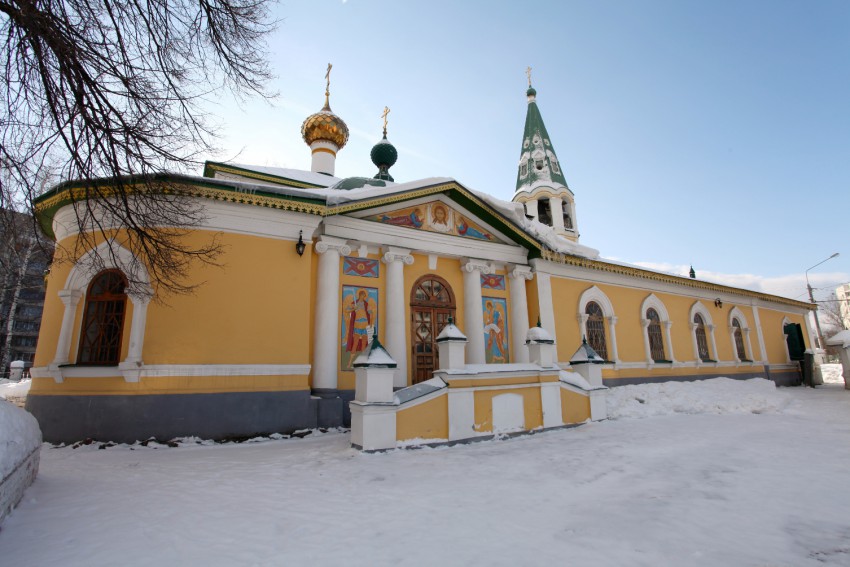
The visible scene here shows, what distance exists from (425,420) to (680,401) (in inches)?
299

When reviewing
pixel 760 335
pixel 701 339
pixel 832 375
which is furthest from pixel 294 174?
pixel 832 375

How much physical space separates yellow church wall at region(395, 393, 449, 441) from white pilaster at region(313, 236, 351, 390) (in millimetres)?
2388

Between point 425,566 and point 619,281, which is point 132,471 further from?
point 619,281

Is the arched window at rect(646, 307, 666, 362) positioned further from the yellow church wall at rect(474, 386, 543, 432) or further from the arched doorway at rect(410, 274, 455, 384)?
the yellow church wall at rect(474, 386, 543, 432)

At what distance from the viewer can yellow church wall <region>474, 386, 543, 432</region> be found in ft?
23.0

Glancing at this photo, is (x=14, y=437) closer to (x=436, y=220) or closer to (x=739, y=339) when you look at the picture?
(x=436, y=220)

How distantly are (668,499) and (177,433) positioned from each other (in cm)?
686

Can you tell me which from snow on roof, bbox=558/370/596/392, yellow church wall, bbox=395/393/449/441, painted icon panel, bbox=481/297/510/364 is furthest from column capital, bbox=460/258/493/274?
yellow church wall, bbox=395/393/449/441

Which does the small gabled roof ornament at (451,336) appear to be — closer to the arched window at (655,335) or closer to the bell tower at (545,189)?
the arched window at (655,335)

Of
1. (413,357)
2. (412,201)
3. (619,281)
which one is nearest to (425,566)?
(413,357)

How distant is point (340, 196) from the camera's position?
871 centimetres

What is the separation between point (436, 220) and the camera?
10445 millimetres

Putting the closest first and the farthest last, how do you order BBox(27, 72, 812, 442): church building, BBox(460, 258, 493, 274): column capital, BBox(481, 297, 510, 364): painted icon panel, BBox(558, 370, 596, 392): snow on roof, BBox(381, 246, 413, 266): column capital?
BBox(27, 72, 812, 442): church building, BBox(558, 370, 596, 392): snow on roof, BBox(381, 246, 413, 266): column capital, BBox(460, 258, 493, 274): column capital, BBox(481, 297, 510, 364): painted icon panel

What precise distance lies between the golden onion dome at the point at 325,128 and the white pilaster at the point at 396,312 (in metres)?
7.35
